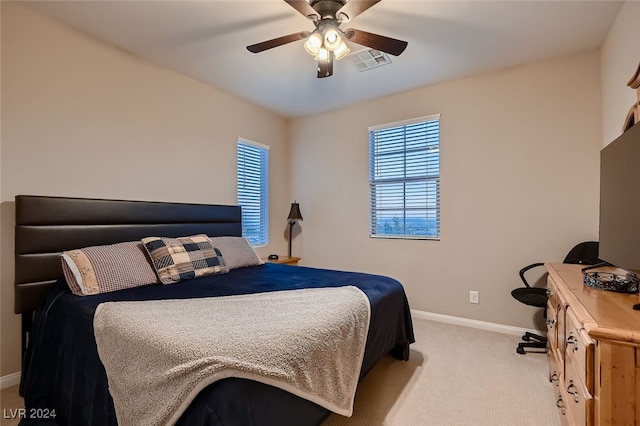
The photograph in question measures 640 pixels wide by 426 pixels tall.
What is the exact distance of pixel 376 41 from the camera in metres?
2.00

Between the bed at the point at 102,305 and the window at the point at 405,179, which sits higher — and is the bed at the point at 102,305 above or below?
below

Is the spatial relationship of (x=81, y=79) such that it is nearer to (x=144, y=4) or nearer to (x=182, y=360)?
(x=144, y=4)

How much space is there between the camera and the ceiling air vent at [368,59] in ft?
9.01

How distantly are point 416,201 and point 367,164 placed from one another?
814mm

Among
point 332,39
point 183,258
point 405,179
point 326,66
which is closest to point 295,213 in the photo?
point 405,179

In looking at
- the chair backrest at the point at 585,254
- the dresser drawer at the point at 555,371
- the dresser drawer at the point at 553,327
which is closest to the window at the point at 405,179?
the chair backrest at the point at 585,254

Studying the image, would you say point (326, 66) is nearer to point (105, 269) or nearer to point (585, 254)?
point (105, 269)

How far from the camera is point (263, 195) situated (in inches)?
169

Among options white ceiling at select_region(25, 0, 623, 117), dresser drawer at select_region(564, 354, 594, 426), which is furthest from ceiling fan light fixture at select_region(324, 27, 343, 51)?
dresser drawer at select_region(564, 354, 594, 426)

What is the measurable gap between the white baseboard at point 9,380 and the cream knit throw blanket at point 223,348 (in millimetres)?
1276

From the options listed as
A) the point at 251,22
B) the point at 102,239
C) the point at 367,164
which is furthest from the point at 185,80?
the point at 367,164

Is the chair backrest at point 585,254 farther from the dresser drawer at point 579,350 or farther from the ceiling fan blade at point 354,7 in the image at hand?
the ceiling fan blade at point 354,7

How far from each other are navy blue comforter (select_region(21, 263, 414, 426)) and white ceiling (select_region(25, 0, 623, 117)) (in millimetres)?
2021

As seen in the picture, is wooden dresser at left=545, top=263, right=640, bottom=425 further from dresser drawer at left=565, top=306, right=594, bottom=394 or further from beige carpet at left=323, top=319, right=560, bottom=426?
beige carpet at left=323, top=319, right=560, bottom=426
